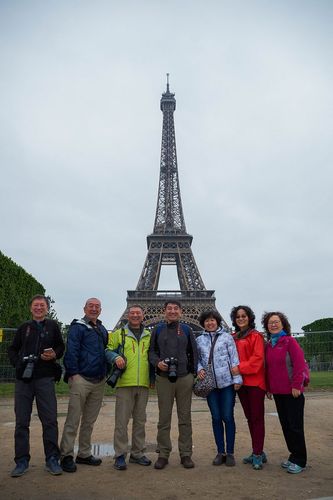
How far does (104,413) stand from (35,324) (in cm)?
481

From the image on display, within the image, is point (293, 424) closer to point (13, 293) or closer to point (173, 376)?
point (173, 376)

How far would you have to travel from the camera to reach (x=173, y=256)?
51906mm

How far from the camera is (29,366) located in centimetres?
493

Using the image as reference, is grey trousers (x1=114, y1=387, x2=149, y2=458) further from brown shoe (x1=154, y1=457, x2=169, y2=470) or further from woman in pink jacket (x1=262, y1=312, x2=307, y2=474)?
woman in pink jacket (x1=262, y1=312, x2=307, y2=474)

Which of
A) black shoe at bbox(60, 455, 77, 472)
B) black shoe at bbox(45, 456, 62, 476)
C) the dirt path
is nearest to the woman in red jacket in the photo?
the dirt path

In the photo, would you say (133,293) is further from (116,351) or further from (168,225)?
(116,351)

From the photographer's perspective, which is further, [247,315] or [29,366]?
[247,315]

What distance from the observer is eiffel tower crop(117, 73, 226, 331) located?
147 feet

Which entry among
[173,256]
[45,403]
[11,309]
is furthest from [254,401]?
[173,256]

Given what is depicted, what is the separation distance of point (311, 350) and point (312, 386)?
1.35m

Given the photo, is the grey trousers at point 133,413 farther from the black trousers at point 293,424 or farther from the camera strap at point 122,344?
the black trousers at point 293,424

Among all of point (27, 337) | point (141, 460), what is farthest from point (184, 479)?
point (27, 337)

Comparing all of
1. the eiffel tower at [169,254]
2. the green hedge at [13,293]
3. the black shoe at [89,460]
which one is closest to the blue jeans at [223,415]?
the black shoe at [89,460]

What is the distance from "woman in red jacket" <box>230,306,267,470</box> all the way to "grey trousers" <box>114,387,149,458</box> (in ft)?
4.11
